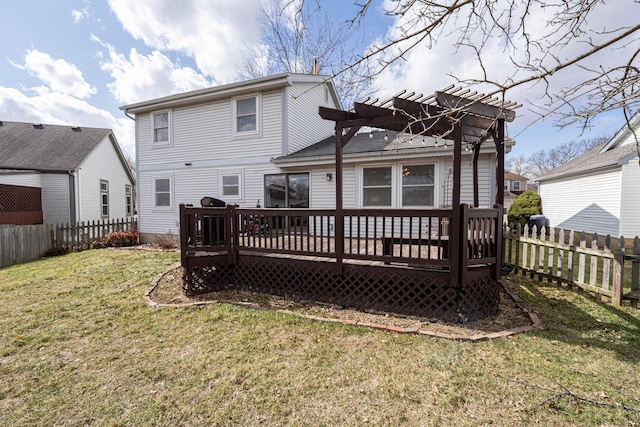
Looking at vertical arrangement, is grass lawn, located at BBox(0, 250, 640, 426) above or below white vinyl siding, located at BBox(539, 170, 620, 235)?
below

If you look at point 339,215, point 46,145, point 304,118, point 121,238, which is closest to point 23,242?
point 121,238

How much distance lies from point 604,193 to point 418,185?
9813 mm

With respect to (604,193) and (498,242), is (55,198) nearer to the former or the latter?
(498,242)

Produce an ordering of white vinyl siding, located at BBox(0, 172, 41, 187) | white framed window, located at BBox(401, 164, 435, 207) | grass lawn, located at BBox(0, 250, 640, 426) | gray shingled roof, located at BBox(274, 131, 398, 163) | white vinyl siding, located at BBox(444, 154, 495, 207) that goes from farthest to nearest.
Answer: white vinyl siding, located at BBox(0, 172, 41, 187), gray shingled roof, located at BBox(274, 131, 398, 163), white framed window, located at BBox(401, 164, 435, 207), white vinyl siding, located at BBox(444, 154, 495, 207), grass lawn, located at BBox(0, 250, 640, 426)

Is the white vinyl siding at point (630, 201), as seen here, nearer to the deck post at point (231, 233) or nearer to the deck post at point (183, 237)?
the deck post at point (231, 233)

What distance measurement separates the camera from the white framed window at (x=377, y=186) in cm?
830

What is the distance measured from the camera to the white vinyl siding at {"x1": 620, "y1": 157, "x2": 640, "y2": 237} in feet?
32.5

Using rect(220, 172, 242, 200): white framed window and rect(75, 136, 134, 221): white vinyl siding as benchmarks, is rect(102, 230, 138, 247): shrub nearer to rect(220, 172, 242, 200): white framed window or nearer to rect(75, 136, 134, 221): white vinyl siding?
rect(75, 136, 134, 221): white vinyl siding

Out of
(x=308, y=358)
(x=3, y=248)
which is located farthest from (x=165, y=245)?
(x=308, y=358)

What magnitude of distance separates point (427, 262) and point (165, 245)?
30.8 feet

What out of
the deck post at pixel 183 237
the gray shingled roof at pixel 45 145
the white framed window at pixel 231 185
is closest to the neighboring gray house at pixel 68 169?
the gray shingled roof at pixel 45 145

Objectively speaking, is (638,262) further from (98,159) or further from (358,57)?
(98,159)

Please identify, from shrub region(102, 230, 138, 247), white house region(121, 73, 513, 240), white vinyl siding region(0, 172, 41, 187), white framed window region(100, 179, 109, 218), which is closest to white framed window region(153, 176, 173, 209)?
white house region(121, 73, 513, 240)

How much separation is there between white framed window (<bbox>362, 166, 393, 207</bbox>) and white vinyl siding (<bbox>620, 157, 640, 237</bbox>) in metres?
9.31
